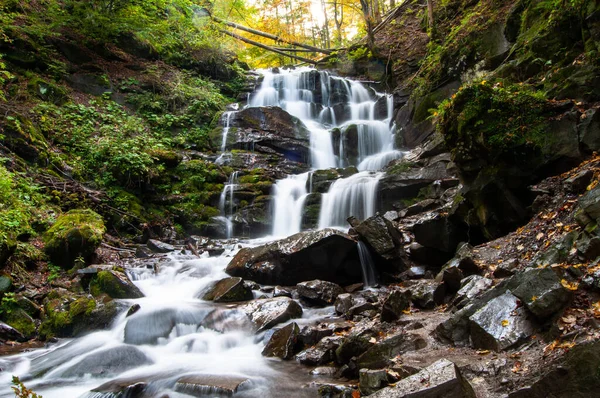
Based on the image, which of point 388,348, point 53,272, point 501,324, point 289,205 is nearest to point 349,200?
point 289,205

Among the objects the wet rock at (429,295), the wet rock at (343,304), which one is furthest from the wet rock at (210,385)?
the wet rock at (429,295)

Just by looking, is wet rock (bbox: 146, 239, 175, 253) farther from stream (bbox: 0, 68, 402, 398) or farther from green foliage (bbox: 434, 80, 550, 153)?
green foliage (bbox: 434, 80, 550, 153)

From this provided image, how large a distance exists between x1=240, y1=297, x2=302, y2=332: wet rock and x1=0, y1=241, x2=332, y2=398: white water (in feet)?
0.77

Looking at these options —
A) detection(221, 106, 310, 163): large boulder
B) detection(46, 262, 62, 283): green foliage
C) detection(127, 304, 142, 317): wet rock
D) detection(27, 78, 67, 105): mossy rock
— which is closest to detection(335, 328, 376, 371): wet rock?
detection(127, 304, 142, 317): wet rock

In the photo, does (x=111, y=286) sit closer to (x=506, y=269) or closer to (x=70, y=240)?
(x=70, y=240)

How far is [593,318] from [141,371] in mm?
5251

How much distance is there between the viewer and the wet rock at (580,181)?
491 cm

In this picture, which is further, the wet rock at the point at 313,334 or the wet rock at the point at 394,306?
the wet rock at the point at 313,334

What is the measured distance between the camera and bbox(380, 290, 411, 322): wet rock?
5086 millimetres

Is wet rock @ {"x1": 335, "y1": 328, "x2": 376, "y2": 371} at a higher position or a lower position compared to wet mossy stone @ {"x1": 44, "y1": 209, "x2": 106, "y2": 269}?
lower

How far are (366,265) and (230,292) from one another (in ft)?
9.98

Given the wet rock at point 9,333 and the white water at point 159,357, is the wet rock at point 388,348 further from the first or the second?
the wet rock at point 9,333

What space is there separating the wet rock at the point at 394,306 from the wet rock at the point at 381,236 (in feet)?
8.34

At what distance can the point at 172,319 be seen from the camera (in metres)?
6.53
